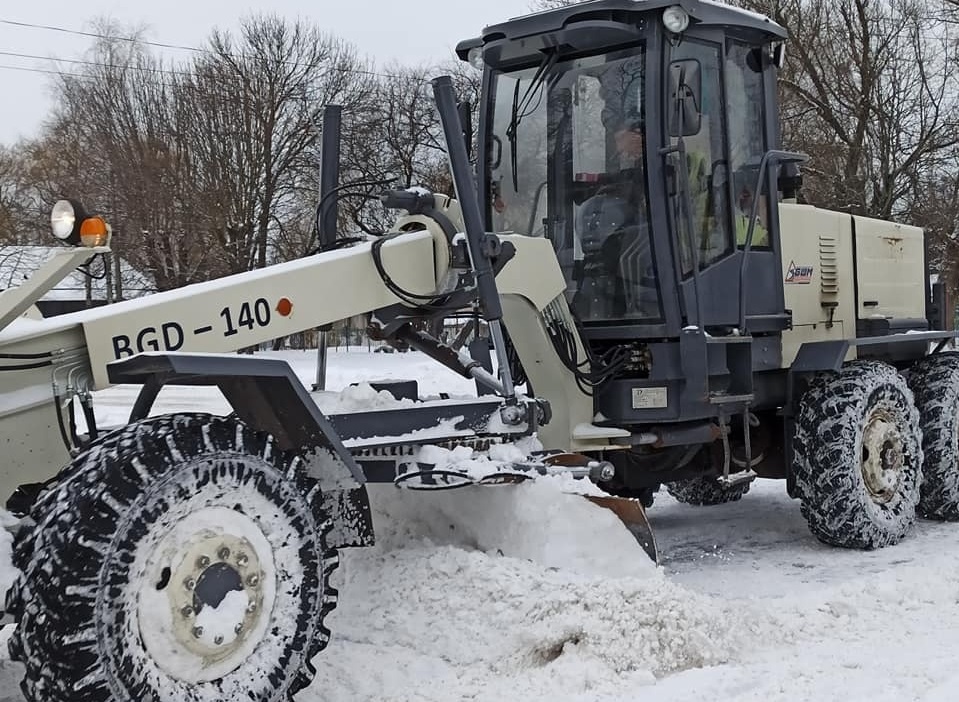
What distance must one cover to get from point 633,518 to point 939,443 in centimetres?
357

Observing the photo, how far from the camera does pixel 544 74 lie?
19.4ft

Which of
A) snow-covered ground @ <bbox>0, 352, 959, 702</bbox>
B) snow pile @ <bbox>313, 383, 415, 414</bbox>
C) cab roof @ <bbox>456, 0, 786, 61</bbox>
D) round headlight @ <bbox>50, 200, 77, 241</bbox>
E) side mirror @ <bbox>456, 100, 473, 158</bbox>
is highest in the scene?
cab roof @ <bbox>456, 0, 786, 61</bbox>

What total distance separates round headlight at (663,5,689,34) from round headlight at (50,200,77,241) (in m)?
3.23

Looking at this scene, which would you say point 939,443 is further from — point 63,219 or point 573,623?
point 63,219

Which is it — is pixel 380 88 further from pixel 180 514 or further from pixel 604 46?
pixel 180 514

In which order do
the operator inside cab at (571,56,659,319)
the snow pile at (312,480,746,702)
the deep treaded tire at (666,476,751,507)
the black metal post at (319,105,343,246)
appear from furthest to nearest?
1. the deep treaded tire at (666,476,751,507)
2. the operator inside cab at (571,56,659,319)
3. the black metal post at (319,105,343,246)
4. the snow pile at (312,480,746,702)

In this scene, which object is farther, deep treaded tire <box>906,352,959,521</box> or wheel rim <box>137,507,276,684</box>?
deep treaded tire <box>906,352,959,521</box>

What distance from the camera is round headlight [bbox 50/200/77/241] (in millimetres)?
3523

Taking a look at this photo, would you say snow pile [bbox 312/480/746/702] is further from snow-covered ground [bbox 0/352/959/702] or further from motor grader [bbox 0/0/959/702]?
motor grader [bbox 0/0/959/702]

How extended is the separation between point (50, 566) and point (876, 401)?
5030 mm

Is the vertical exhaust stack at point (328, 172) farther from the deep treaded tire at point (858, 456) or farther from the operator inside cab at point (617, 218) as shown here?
the deep treaded tire at point (858, 456)

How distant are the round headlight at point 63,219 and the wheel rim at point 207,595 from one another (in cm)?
110

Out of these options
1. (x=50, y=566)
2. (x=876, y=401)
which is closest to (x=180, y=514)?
(x=50, y=566)

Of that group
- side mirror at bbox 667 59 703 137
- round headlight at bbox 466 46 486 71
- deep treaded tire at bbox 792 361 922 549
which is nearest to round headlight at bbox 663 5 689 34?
side mirror at bbox 667 59 703 137
